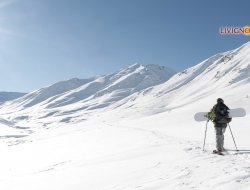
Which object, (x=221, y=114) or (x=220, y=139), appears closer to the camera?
(x=220, y=139)

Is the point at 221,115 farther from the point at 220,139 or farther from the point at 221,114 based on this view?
the point at 220,139

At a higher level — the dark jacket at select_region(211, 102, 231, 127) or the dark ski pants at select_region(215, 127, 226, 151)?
the dark jacket at select_region(211, 102, 231, 127)

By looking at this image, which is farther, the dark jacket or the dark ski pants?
the dark jacket

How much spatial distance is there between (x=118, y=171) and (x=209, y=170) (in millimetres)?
4098

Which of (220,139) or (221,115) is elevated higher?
(221,115)

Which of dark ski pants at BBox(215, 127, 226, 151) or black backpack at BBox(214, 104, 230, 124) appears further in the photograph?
black backpack at BBox(214, 104, 230, 124)

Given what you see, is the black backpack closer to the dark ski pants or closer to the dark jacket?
the dark jacket

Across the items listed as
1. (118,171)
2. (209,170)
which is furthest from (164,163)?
(209,170)

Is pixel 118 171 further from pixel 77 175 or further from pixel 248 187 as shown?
pixel 248 187

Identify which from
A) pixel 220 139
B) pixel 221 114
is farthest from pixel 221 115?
pixel 220 139

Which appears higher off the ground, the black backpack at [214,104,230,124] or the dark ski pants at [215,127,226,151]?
the black backpack at [214,104,230,124]

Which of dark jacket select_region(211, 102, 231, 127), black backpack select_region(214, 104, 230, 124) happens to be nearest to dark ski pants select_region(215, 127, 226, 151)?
dark jacket select_region(211, 102, 231, 127)

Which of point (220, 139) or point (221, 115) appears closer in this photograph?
point (220, 139)

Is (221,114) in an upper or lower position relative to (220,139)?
upper
